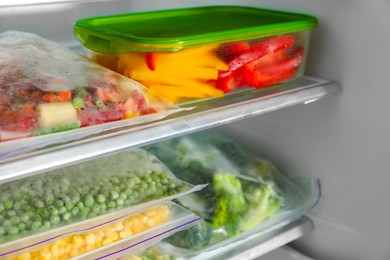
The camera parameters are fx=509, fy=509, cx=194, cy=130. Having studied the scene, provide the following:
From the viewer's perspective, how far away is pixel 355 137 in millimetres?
1177

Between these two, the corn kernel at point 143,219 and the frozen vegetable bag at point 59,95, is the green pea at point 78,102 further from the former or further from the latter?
the corn kernel at point 143,219

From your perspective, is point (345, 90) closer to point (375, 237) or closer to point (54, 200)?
point (375, 237)

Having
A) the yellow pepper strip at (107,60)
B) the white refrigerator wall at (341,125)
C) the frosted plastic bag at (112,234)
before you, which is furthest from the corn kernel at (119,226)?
the white refrigerator wall at (341,125)

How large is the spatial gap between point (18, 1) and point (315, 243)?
3.00 ft

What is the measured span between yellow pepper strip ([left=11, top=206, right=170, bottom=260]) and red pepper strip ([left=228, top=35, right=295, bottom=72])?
330mm

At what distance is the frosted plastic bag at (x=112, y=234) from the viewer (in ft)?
2.93

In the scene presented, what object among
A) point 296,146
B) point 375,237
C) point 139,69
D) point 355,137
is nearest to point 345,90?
point 355,137

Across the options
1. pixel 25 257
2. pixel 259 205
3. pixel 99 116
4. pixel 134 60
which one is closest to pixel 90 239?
pixel 25 257

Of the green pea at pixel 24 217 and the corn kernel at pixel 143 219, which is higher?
the green pea at pixel 24 217

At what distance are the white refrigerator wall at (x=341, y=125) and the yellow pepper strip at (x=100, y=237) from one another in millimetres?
442

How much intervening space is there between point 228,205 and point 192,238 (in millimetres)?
122

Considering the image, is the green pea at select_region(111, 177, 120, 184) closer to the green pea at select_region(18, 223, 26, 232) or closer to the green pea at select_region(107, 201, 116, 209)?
the green pea at select_region(107, 201, 116, 209)

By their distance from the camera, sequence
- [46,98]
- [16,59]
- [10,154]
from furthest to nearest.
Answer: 1. [16,59]
2. [46,98]
3. [10,154]

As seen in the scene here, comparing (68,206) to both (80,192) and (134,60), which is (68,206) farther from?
(134,60)
